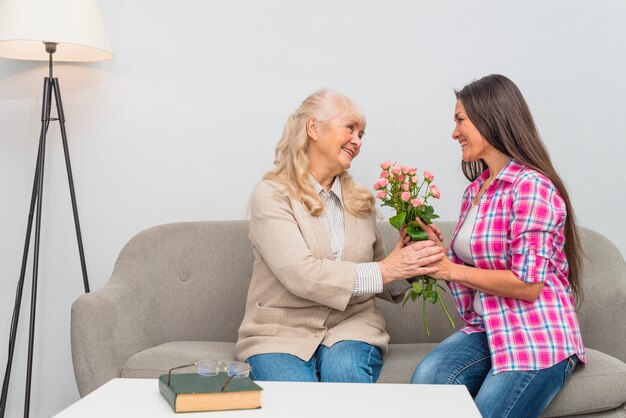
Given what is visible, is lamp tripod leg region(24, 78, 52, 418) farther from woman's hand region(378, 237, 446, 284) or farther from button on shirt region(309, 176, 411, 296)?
woman's hand region(378, 237, 446, 284)

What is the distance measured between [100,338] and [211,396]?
3.45 ft

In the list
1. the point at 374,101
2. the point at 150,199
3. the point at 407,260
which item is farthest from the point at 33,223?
the point at 407,260

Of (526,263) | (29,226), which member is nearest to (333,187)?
(526,263)

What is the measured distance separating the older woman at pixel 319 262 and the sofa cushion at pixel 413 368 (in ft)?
0.30

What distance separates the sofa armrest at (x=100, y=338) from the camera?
97.5 inches

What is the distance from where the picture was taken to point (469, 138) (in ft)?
7.68

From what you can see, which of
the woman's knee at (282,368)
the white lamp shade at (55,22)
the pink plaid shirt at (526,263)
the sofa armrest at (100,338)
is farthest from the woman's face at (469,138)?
the white lamp shade at (55,22)

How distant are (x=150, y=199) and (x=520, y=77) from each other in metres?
1.68

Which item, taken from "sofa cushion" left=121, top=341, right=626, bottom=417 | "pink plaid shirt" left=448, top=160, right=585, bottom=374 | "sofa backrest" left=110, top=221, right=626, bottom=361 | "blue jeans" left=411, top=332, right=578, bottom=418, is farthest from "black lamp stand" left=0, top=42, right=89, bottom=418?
"pink plaid shirt" left=448, top=160, right=585, bottom=374

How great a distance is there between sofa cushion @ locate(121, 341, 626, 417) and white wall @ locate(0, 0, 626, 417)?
2.68 ft

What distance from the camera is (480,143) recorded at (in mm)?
2324

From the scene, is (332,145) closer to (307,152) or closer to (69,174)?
(307,152)

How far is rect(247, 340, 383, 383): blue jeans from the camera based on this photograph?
2.30 meters

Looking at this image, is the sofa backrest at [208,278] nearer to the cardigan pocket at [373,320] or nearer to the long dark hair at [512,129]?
the cardigan pocket at [373,320]
